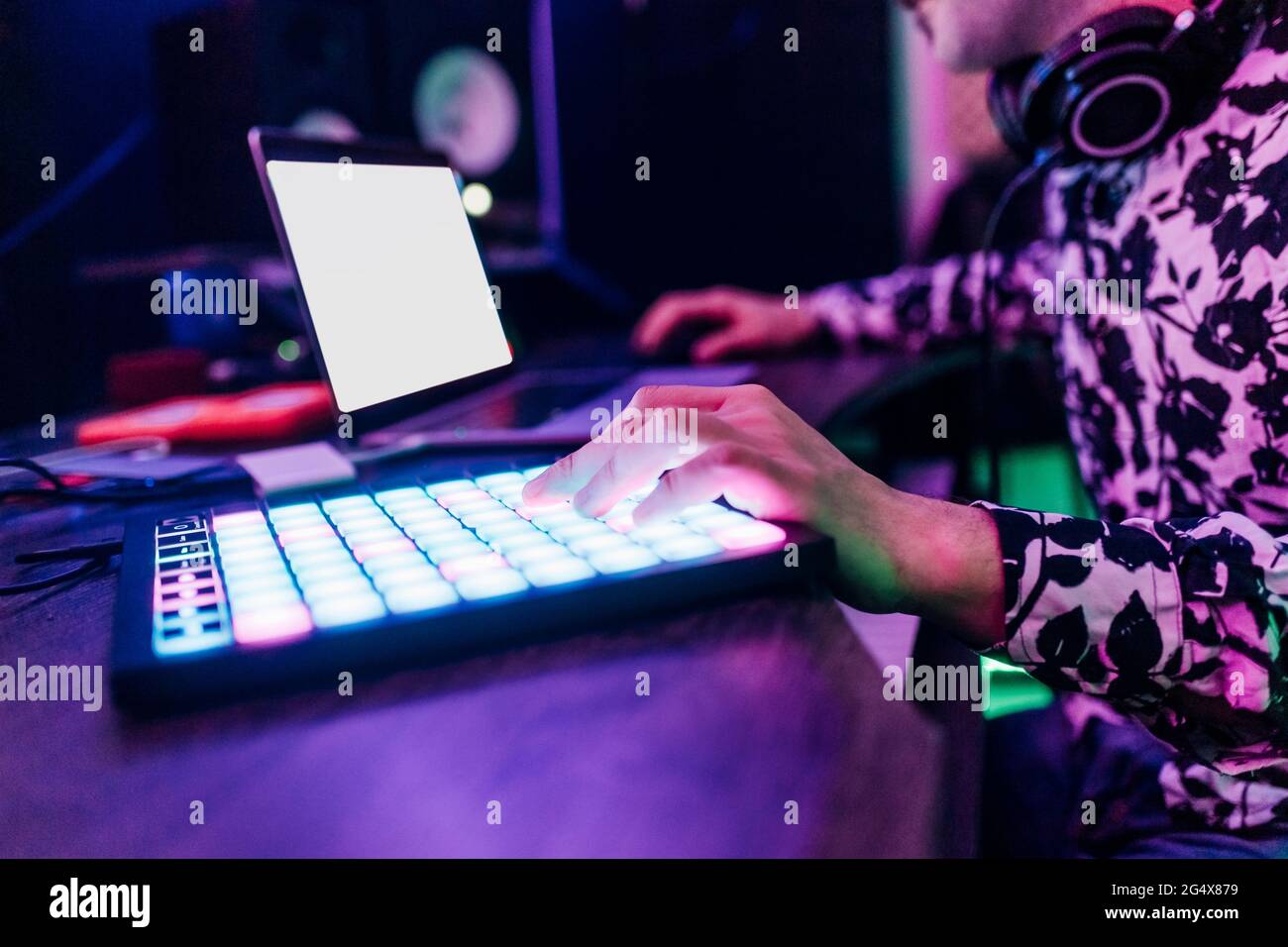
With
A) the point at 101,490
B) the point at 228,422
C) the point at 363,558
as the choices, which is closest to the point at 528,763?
the point at 363,558

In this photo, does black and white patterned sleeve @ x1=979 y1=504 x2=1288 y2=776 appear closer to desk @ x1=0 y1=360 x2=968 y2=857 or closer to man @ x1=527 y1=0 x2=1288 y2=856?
man @ x1=527 y1=0 x2=1288 y2=856

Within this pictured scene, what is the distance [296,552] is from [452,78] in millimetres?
1467

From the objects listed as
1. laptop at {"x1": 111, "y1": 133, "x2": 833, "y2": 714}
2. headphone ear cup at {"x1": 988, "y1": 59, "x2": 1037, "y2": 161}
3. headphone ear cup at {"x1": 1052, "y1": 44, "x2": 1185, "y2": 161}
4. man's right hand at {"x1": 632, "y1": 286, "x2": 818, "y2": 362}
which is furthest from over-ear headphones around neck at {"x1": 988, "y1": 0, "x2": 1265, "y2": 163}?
man's right hand at {"x1": 632, "y1": 286, "x2": 818, "y2": 362}

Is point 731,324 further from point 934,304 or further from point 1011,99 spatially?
point 1011,99

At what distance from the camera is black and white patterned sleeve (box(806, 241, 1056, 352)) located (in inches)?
51.1

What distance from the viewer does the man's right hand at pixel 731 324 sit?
1413 millimetres

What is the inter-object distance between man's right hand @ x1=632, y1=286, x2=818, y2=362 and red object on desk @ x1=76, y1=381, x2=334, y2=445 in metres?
0.59

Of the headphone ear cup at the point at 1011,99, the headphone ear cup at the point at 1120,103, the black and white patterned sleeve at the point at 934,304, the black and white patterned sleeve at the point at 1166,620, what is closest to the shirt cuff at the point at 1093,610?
the black and white patterned sleeve at the point at 1166,620

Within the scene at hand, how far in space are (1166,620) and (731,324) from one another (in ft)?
3.36

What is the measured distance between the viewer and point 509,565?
0.50m

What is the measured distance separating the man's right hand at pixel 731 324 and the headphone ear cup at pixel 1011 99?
1.81 feet

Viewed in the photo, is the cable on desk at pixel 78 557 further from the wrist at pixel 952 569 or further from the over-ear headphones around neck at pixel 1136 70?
the over-ear headphones around neck at pixel 1136 70

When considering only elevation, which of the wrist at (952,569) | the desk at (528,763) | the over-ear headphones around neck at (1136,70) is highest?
the over-ear headphones around neck at (1136,70)

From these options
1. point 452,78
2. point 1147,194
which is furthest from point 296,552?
point 452,78
